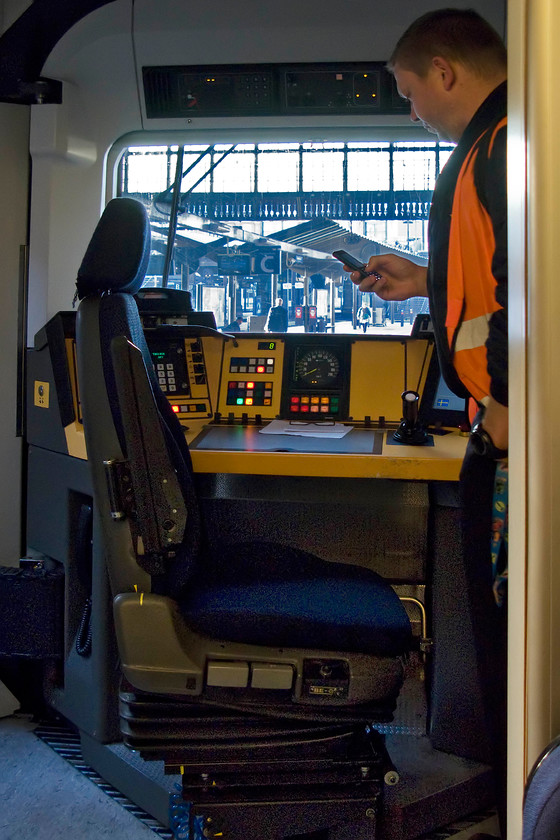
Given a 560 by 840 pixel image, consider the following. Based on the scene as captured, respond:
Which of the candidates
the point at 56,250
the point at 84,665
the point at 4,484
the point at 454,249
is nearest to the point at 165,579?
the point at 454,249

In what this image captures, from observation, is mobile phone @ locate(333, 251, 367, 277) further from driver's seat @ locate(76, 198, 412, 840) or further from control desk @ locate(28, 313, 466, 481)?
driver's seat @ locate(76, 198, 412, 840)

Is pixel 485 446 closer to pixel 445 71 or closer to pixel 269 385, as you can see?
pixel 445 71

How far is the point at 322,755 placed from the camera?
1.27m

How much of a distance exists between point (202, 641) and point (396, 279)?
983 millimetres

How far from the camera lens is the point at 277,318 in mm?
2479

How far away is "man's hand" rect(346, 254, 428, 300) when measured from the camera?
1.76 meters

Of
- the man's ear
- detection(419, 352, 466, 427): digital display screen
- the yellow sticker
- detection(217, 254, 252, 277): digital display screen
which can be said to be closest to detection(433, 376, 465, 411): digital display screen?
detection(419, 352, 466, 427): digital display screen

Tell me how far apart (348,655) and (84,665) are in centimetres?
112

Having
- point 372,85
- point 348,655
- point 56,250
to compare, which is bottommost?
point 348,655

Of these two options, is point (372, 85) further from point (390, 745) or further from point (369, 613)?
point (390, 745)

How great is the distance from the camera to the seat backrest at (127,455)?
1.23m

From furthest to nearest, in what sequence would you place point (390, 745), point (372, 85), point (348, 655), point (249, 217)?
point (249, 217), point (372, 85), point (390, 745), point (348, 655)

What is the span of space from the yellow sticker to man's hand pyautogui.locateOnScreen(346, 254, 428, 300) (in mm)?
981

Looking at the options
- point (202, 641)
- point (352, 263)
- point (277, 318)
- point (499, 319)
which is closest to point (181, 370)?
point (277, 318)
